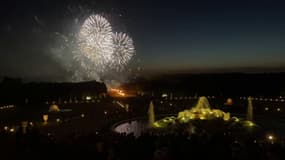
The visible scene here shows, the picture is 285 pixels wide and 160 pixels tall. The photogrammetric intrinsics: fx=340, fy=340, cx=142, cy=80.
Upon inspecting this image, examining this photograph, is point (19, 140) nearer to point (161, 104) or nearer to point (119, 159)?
point (119, 159)

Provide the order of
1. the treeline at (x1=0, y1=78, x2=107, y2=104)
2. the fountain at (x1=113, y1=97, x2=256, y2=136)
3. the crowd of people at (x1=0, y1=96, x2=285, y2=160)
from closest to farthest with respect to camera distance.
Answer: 1. the crowd of people at (x1=0, y1=96, x2=285, y2=160)
2. the fountain at (x1=113, y1=97, x2=256, y2=136)
3. the treeline at (x1=0, y1=78, x2=107, y2=104)

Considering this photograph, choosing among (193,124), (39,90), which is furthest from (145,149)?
(39,90)

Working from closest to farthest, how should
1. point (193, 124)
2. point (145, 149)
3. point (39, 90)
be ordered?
1. point (145, 149)
2. point (193, 124)
3. point (39, 90)

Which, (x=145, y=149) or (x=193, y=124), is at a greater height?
(x=145, y=149)

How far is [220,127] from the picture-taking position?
23531 millimetres

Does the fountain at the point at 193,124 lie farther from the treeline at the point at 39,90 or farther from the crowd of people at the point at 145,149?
the treeline at the point at 39,90

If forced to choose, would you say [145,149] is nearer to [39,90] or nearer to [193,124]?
[193,124]

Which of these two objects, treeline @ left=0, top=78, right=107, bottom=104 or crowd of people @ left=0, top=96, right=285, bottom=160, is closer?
crowd of people @ left=0, top=96, right=285, bottom=160

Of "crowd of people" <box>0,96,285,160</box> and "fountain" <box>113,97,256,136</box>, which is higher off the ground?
"crowd of people" <box>0,96,285,160</box>

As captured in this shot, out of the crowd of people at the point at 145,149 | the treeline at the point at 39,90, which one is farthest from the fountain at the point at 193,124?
the treeline at the point at 39,90

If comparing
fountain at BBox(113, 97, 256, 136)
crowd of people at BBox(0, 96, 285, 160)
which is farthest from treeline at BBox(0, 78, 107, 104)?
crowd of people at BBox(0, 96, 285, 160)

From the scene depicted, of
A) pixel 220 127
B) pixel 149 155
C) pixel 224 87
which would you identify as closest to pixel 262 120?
pixel 220 127

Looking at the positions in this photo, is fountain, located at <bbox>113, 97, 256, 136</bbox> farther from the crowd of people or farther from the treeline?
the treeline

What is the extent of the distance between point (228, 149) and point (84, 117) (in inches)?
779
